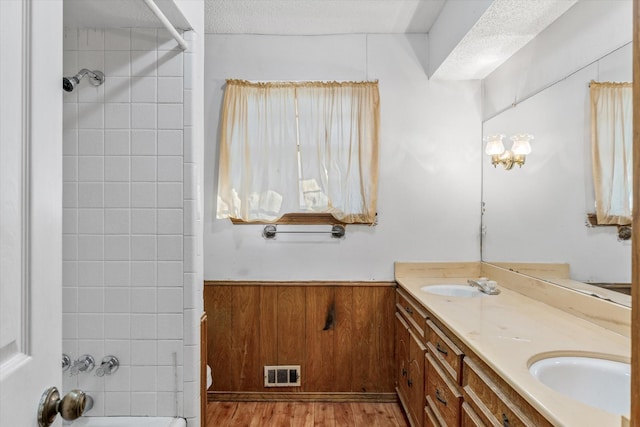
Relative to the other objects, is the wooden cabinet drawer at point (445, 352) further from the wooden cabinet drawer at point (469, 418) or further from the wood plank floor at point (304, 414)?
the wood plank floor at point (304, 414)

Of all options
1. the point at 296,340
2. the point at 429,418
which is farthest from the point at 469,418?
the point at 296,340

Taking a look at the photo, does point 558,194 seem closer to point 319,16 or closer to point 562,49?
point 562,49

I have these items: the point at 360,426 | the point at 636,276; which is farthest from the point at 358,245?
the point at 636,276

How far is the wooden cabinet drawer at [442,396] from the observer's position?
1504mm

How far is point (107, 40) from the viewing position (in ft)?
4.89

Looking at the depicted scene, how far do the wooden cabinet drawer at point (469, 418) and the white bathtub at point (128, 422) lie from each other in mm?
1038

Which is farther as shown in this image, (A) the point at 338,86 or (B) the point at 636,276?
(A) the point at 338,86

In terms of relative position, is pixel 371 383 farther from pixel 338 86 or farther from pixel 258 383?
pixel 338 86

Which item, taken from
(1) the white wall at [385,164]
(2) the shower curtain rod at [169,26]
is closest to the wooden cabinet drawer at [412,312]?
(1) the white wall at [385,164]

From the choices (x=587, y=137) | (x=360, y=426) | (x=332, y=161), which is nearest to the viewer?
(x=587, y=137)

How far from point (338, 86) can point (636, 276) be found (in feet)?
7.74

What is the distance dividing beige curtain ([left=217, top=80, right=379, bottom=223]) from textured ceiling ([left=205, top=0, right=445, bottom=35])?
0.38 meters

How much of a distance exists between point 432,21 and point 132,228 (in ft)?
7.59

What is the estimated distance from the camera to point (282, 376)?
2744 millimetres
